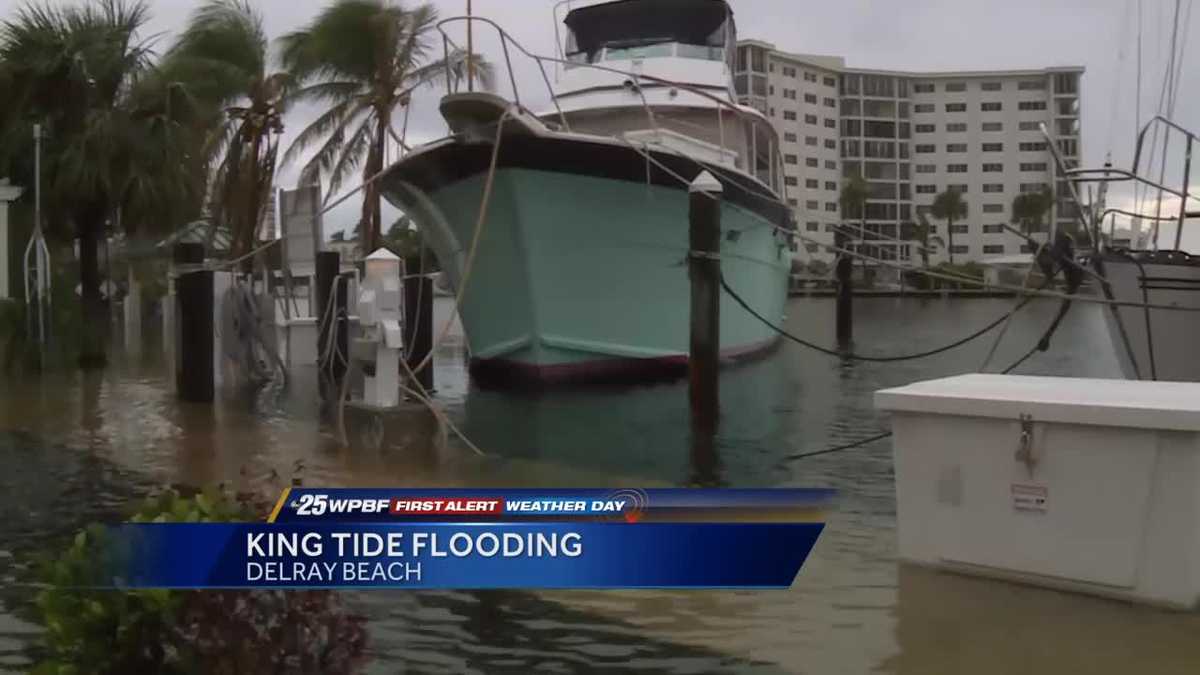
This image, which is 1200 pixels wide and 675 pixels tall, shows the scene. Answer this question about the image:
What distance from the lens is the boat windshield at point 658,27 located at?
21406 millimetres

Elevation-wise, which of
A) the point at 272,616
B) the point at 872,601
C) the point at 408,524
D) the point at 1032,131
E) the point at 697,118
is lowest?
the point at 872,601

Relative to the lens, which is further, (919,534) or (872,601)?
(919,534)

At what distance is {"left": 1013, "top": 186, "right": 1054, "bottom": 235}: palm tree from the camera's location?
286ft

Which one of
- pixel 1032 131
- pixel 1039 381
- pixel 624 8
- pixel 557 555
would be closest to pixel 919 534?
pixel 1039 381

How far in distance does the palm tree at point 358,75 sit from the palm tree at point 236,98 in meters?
0.76

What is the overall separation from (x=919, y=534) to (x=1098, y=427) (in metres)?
1.08

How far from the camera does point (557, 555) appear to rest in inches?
149

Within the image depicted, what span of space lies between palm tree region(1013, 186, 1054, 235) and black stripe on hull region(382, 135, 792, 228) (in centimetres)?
7658

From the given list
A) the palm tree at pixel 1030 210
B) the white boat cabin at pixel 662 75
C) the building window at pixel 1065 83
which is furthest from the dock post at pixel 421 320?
the building window at pixel 1065 83

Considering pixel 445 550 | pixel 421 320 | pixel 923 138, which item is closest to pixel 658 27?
pixel 421 320

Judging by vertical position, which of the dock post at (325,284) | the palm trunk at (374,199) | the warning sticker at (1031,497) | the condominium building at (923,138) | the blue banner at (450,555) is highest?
the condominium building at (923,138)

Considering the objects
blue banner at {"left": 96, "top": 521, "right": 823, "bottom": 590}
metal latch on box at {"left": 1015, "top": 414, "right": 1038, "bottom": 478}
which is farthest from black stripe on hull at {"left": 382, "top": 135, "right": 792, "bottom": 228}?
blue banner at {"left": 96, "top": 521, "right": 823, "bottom": 590}

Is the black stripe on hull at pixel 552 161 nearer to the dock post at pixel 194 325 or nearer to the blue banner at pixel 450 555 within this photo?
the dock post at pixel 194 325

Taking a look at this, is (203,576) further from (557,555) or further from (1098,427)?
(1098,427)
